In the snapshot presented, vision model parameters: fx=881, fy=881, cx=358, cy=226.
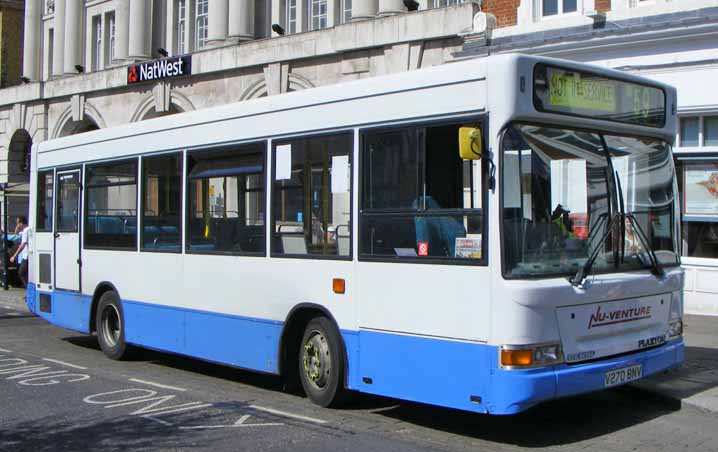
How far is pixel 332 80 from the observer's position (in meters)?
21.1

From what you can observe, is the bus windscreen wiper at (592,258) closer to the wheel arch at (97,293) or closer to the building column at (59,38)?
the wheel arch at (97,293)

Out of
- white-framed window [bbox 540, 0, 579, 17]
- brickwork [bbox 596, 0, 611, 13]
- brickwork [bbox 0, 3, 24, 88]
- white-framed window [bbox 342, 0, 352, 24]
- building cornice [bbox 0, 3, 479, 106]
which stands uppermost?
brickwork [bbox 0, 3, 24, 88]

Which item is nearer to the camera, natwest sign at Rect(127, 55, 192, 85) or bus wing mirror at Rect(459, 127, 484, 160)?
bus wing mirror at Rect(459, 127, 484, 160)

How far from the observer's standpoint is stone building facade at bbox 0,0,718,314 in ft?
47.1

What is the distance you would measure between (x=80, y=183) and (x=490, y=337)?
757 centimetres

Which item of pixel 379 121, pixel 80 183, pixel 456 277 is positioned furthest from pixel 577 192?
pixel 80 183

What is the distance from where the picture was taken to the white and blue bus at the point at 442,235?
6.49 metres

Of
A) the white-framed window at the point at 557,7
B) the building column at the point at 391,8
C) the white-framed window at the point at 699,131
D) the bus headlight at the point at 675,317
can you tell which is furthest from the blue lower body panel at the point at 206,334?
the building column at the point at 391,8

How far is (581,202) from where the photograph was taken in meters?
6.88

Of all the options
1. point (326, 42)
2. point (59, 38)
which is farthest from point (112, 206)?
point (59, 38)

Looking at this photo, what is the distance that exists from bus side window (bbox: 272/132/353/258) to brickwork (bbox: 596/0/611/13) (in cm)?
898

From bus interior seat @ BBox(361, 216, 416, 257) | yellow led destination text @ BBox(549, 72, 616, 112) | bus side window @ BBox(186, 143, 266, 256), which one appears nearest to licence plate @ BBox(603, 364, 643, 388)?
bus interior seat @ BBox(361, 216, 416, 257)

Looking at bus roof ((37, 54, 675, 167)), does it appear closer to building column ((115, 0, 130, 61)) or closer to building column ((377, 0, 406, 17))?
building column ((377, 0, 406, 17))

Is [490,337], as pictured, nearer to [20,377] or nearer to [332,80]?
[20,377]
